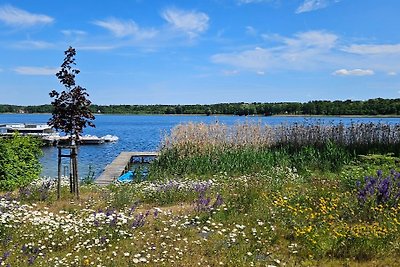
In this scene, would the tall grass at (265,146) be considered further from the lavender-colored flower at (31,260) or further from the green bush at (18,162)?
the lavender-colored flower at (31,260)

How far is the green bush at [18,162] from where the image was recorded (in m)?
9.84

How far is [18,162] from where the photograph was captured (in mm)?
10172

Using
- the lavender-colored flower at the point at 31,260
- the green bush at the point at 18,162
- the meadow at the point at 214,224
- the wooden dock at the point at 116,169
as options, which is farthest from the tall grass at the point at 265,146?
the lavender-colored flower at the point at 31,260

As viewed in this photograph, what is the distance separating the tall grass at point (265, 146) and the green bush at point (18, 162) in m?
3.58

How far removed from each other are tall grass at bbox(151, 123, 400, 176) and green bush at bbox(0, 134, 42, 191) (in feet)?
11.8

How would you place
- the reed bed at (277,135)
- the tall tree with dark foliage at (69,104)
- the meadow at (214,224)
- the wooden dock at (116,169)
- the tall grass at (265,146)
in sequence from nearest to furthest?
the meadow at (214,224) → the tall tree with dark foliage at (69,104) → the tall grass at (265,146) → the wooden dock at (116,169) → the reed bed at (277,135)

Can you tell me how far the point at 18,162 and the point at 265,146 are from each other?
851 cm

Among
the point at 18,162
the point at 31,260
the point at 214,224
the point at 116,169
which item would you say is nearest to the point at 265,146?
the point at 116,169

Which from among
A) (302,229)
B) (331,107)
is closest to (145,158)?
(302,229)

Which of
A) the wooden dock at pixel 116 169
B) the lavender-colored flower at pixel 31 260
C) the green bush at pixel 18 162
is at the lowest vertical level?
the wooden dock at pixel 116 169

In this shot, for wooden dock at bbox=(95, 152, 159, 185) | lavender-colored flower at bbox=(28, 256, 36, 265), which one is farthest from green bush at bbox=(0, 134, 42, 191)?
lavender-colored flower at bbox=(28, 256, 36, 265)

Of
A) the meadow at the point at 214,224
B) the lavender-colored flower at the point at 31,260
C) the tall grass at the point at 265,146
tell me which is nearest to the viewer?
the lavender-colored flower at the point at 31,260

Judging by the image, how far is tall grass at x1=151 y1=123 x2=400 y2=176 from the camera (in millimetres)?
13414

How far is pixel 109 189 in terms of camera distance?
9.98m
